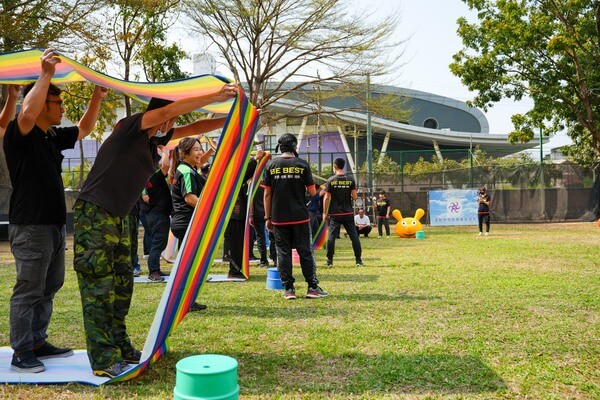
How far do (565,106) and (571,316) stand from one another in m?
19.8

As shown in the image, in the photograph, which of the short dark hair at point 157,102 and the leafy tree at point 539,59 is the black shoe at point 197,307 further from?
the leafy tree at point 539,59

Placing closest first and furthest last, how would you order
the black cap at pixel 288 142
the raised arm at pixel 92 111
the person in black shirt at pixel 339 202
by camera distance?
1. the raised arm at pixel 92 111
2. the black cap at pixel 288 142
3. the person in black shirt at pixel 339 202

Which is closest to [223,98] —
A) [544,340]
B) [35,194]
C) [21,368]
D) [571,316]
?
[35,194]

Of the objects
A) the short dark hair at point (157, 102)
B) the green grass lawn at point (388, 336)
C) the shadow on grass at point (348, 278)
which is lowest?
the shadow on grass at point (348, 278)

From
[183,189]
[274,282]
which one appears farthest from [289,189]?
[274,282]

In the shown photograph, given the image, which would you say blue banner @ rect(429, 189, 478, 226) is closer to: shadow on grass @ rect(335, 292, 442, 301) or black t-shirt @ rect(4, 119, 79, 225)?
shadow on grass @ rect(335, 292, 442, 301)

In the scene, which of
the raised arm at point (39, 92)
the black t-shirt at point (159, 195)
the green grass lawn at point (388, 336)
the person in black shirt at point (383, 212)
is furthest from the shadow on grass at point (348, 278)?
the person in black shirt at point (383, 212)

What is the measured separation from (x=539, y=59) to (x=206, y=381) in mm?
22964

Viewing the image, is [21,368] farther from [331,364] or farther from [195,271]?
[331,364]

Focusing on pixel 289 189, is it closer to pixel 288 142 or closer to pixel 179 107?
pixel 288 142

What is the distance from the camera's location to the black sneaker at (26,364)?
3441 millimetres

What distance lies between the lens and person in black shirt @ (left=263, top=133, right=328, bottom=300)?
20.0ft

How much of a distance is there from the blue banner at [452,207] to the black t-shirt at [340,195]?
43.7 ft

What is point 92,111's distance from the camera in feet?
13.1
